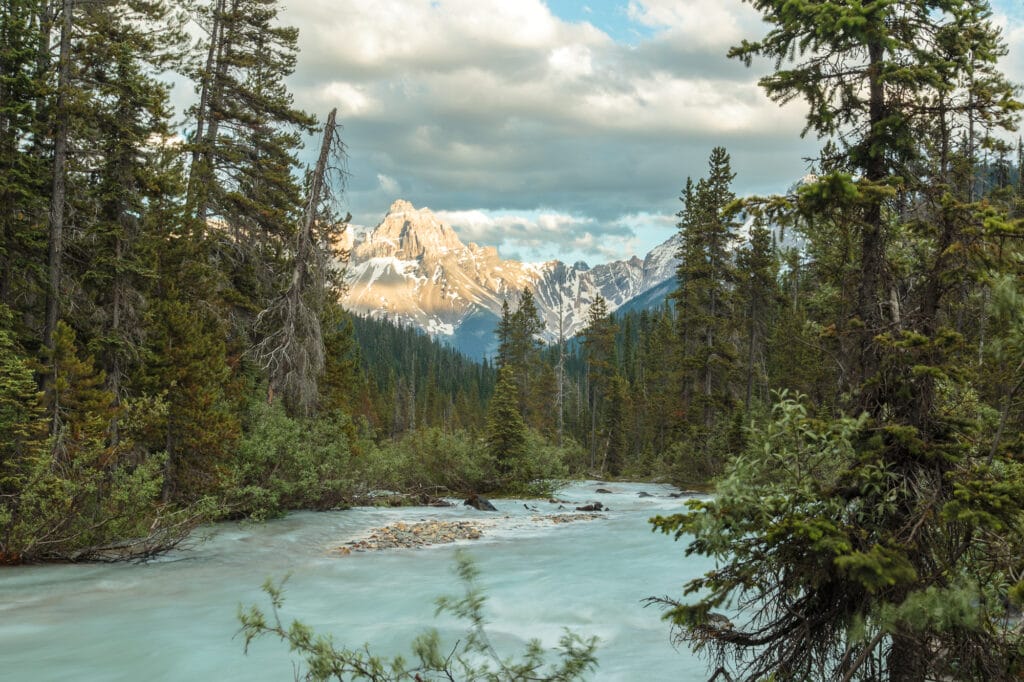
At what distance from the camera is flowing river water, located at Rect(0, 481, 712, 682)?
8.73 meters

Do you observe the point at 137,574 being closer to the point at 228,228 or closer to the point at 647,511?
the point at 228,228

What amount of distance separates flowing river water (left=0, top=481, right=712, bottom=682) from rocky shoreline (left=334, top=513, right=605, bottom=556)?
0.42 meters

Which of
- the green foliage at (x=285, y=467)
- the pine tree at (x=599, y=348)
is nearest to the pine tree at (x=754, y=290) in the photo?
the green foliage at (x=285, y=467)

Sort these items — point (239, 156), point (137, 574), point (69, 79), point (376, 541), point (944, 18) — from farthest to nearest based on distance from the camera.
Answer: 1. point (239, 156)
2. point (376, 541)
3. point (69, 79)
4. point (137, 574)
5. point (944, 18)

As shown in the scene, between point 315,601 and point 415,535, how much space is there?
5963mm

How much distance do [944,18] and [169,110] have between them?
686 inches

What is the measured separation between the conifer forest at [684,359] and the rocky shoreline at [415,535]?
127 inches

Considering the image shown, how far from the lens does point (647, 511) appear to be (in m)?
25.0

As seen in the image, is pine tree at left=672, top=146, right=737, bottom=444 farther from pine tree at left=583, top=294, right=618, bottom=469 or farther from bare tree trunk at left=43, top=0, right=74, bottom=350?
bare tree trunk at left=43, top=0, right=74, bottom=350

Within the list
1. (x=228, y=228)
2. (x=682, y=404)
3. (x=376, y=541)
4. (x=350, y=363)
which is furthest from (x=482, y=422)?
(x=376, y=541)

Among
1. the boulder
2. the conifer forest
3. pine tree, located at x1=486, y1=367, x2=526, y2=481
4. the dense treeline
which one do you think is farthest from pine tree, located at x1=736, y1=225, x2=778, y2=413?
the dense treeline

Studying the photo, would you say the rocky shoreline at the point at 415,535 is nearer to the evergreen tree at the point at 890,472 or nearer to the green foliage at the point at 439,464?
the green foliage at the point at 439,464

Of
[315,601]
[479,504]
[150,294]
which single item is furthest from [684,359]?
[315,601]

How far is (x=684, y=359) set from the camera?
124ft
